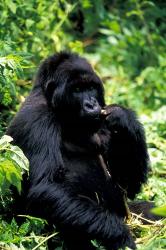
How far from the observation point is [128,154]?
568 cm

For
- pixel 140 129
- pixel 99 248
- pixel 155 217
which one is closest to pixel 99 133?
pixel 140 129

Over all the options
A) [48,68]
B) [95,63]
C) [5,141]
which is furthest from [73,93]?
[95,63]

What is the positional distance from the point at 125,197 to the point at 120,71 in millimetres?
4419

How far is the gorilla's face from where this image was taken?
5.32 metres

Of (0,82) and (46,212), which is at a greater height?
(0,82)

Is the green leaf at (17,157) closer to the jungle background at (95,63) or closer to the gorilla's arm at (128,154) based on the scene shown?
the jungle background at (95,63)

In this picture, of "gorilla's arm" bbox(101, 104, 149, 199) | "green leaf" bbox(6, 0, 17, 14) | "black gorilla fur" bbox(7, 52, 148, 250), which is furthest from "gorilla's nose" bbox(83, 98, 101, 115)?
"green leaf" bbox(6, 0, 17, 14)

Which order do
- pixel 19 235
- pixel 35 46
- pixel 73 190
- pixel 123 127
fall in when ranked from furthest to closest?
pixel 35 46 → pixel 123 127 → pixel 73 190 → pixel 19 235

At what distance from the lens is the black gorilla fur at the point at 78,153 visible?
16.1ft

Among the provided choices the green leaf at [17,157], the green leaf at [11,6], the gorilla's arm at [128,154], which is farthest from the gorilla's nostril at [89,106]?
the green leaf at [11,6]

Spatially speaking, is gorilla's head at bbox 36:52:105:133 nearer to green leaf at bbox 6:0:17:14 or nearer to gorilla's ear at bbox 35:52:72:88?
gorilla's ear at bbox 35:52:72:88

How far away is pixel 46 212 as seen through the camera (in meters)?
4.96

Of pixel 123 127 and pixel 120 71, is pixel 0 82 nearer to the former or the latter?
pixel 123 127

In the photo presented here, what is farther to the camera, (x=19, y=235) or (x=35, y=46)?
(x=35, y=46)
